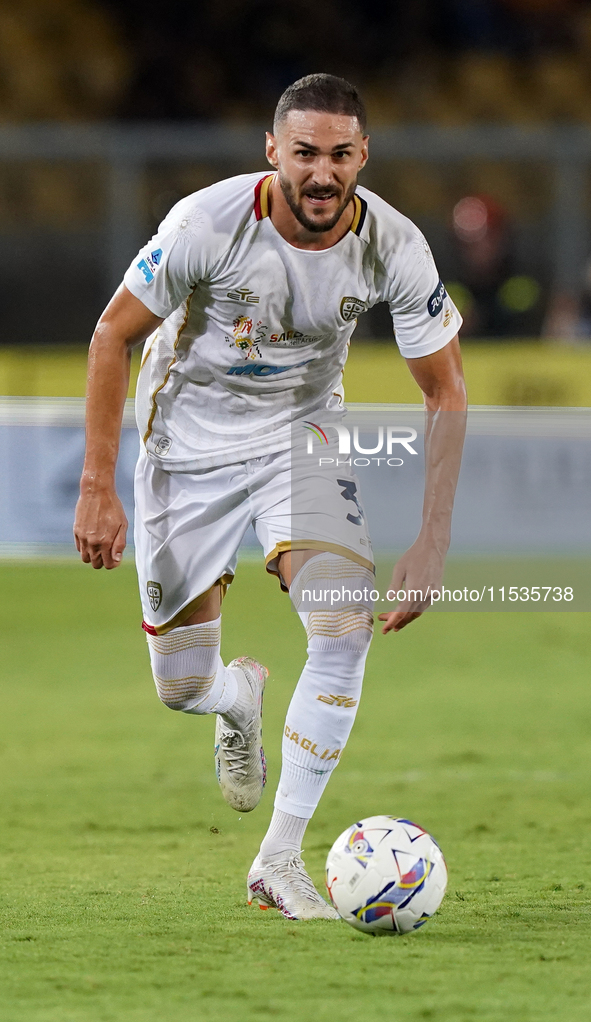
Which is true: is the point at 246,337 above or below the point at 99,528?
above

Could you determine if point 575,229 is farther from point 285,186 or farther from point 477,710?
point 285,186

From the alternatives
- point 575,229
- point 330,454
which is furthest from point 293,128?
point 575,229

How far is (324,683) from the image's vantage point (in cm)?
418

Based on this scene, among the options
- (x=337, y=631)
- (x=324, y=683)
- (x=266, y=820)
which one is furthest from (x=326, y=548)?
(x=266, y=820)

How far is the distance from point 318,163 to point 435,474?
39.9 inches

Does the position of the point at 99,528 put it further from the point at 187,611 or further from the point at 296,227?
the point at 296,227

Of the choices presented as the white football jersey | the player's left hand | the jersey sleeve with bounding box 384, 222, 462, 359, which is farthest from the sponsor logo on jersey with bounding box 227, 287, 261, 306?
the player's left hand

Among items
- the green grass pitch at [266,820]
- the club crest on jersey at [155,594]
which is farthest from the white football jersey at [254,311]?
the green grass pitch at [266,820]

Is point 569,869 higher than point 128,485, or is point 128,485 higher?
point 569,869

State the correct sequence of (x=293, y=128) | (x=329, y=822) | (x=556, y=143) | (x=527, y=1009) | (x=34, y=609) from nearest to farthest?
(x=527, y=1009), (x=293, y=128), (x=329, y=822), (x=34, y=609), (x=556, y=143)

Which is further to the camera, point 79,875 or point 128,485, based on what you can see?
point 128,485

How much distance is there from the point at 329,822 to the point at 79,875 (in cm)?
125

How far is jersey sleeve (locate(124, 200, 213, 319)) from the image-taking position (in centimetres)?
415

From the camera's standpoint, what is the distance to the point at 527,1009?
3061mm
